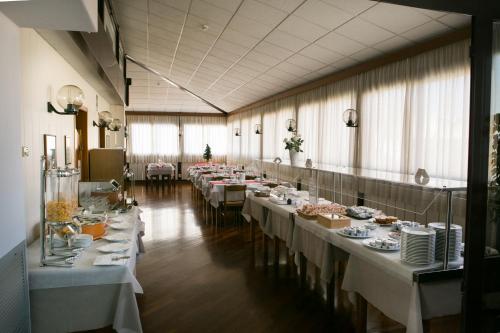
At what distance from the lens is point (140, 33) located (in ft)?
22.0

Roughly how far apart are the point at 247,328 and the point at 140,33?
5.76 metres

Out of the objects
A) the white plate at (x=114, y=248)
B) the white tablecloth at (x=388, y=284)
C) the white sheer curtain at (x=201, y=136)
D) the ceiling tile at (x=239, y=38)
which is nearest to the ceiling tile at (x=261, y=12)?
the ceiling tile at (x=239, y=38)

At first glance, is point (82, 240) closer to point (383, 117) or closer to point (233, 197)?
point (233, 197)

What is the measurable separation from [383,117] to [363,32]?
54.5 inches

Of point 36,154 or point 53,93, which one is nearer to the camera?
point 36,154

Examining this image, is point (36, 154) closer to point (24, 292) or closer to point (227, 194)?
point (24, 292)

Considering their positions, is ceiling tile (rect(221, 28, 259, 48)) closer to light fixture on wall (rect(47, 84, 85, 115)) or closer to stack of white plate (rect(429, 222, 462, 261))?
light fixture on wall (rect(47, 84, 85, 115))

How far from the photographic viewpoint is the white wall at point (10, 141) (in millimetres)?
1789

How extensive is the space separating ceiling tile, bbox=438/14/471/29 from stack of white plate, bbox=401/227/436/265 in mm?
2745

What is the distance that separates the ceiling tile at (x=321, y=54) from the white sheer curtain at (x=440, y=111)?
1.25 meters

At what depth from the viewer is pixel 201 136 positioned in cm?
1459

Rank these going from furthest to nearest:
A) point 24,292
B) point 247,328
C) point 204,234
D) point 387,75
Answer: point 204,234
point 387,75
point 247,328
point 24,292

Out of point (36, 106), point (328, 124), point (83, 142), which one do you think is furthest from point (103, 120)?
point (328, 124)

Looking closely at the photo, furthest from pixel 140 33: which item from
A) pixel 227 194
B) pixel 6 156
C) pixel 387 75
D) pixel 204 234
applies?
pixel 6 156
